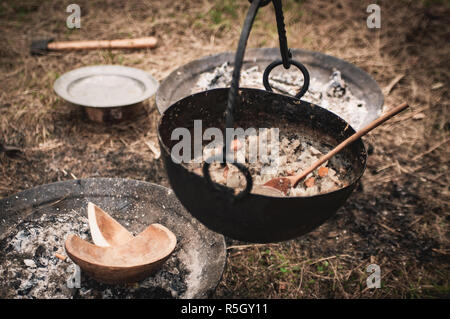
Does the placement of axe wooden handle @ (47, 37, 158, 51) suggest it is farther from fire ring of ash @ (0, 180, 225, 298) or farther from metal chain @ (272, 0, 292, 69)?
metal chain @ (272, 0, 292, 69)

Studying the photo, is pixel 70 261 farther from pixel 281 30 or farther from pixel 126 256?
pixel 281 30

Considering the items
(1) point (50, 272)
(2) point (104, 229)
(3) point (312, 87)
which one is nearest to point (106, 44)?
(3) point (312, 87)

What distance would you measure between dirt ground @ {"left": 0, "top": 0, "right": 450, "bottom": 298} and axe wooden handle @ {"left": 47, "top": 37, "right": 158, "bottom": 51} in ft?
0.31

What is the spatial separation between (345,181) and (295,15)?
14.4ft

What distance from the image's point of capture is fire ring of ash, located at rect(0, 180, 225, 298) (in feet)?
5.66

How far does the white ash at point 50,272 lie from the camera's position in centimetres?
171

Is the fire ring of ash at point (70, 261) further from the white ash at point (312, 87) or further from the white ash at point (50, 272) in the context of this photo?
the white ash at point (312, 87)

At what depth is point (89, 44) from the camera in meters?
4.48

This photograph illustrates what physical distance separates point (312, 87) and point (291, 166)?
141cm

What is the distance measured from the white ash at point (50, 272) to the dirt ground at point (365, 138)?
506 mm

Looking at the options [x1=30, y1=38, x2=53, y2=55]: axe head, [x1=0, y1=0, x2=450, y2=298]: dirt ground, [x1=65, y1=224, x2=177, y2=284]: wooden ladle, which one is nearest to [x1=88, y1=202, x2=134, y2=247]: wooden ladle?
[x1=65, y1=224, x2=177, y2=284]: wooden ladle

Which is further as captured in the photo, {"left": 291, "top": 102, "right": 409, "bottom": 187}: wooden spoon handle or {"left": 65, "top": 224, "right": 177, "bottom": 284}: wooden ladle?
{"left": 65, "top": 224, "right": 177, "bottom": 284}: wooden ladle
